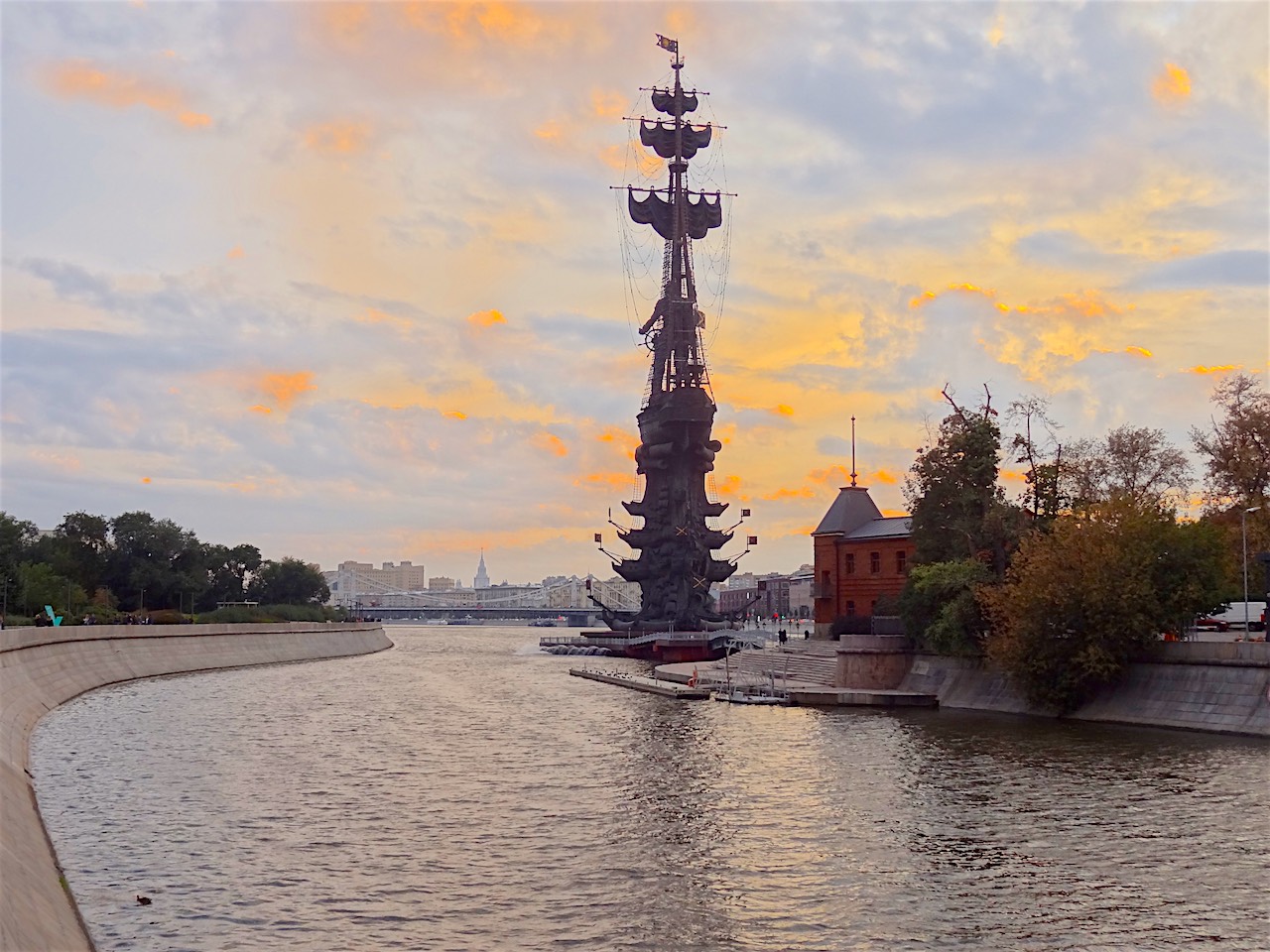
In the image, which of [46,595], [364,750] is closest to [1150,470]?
[364,750]

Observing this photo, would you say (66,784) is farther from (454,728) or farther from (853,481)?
(853,481)

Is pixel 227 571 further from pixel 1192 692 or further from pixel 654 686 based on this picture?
pixel 1192 692

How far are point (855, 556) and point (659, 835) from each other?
67.9 meters

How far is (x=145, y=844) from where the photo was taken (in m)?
28.7

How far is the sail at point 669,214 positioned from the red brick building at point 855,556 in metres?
63.9

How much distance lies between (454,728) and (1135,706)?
29.6m

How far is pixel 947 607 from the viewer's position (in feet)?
213

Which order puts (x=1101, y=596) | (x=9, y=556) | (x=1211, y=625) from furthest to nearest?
1. (x=9, y=556)
2. (x=1211, y=625)
3. (x=1101, y=596)

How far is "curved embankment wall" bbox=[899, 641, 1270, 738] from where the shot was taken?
4753cm

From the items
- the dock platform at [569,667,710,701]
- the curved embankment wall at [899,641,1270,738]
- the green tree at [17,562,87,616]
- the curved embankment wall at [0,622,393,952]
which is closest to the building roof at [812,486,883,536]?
the dock platform at [569,667,710,701]

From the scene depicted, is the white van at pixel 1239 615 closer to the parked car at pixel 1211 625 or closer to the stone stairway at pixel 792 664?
the parked car at pixel 1211 625

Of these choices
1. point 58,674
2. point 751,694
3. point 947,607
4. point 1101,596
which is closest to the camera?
point 1101,596

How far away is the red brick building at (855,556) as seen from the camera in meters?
93.4

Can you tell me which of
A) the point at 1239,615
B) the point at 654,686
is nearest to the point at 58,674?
the point at 654,686
